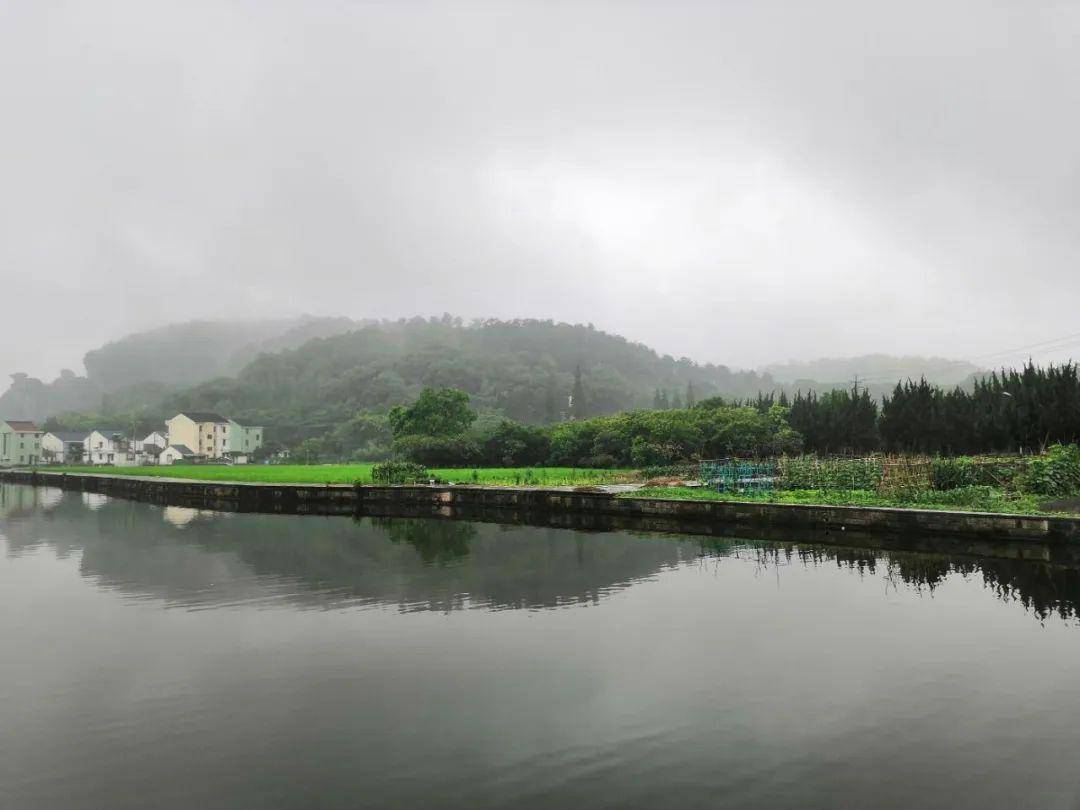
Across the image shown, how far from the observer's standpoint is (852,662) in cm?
1012

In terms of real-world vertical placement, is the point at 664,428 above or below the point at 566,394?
below

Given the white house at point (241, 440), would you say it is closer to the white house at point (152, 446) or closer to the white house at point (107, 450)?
the white house at point (152, 446)

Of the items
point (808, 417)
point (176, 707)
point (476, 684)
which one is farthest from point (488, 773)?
point (808, 417)

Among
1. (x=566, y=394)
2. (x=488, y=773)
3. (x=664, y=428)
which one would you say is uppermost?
(x=566, y=394)

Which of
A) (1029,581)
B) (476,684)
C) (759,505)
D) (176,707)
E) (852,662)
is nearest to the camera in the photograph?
(176,707)

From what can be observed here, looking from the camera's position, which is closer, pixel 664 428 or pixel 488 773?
pixel 488 773

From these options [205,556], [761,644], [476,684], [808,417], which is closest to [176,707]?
[476,684]

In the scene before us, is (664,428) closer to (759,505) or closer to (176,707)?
(759,505)

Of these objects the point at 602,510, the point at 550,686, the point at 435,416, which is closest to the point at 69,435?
the point at 435,416

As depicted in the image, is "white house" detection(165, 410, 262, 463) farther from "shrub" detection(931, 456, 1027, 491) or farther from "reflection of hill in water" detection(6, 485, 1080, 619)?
"shrub" detection(931, 456, 1027, 491)

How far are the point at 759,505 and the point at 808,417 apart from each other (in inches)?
1339

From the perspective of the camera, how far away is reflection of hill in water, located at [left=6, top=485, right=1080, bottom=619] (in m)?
14.6

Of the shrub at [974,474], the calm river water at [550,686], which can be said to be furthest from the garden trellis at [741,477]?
the calm river water at [550,686]

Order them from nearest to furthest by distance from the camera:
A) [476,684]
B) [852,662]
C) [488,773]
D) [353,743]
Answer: [488,773], [353,743], [476,684], [852,662]
